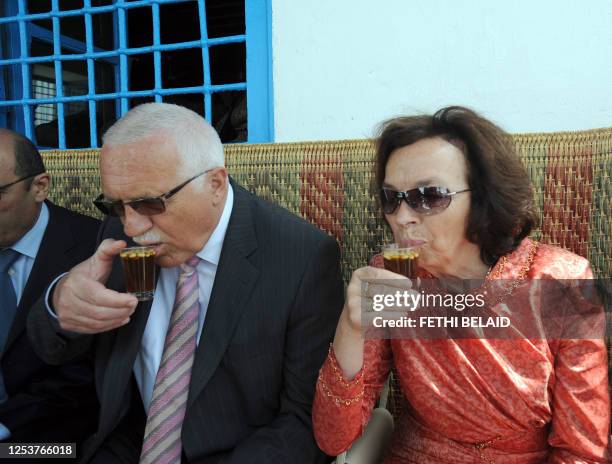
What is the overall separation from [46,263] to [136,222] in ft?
2.72

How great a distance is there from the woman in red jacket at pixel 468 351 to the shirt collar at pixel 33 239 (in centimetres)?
157

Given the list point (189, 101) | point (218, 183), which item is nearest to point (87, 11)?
point (189, 101)

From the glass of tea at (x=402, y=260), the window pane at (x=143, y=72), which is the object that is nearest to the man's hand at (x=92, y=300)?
the glass of tea at (x=402, y=260)

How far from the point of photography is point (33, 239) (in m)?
2.57

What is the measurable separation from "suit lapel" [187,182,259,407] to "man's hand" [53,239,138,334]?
0.86 ft

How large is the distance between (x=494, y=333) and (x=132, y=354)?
3.99ft

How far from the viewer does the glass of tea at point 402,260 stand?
1.65 metres

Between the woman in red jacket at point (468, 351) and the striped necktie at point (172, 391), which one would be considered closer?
the woman in red jacket at point (468, 351)

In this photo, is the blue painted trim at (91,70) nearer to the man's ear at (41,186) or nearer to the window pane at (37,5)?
the window pane at (37,5)

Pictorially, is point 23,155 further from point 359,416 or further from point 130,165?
point 359,416

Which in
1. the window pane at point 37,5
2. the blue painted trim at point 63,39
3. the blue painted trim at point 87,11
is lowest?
the blue painted trim at point 63,39

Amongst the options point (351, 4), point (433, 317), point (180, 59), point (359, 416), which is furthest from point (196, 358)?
point (180, 59)

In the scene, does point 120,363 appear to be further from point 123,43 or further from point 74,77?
point 74,77

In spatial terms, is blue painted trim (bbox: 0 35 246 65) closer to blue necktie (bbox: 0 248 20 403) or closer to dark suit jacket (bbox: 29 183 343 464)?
blue necktie (bbox: 0 248 20 403)
